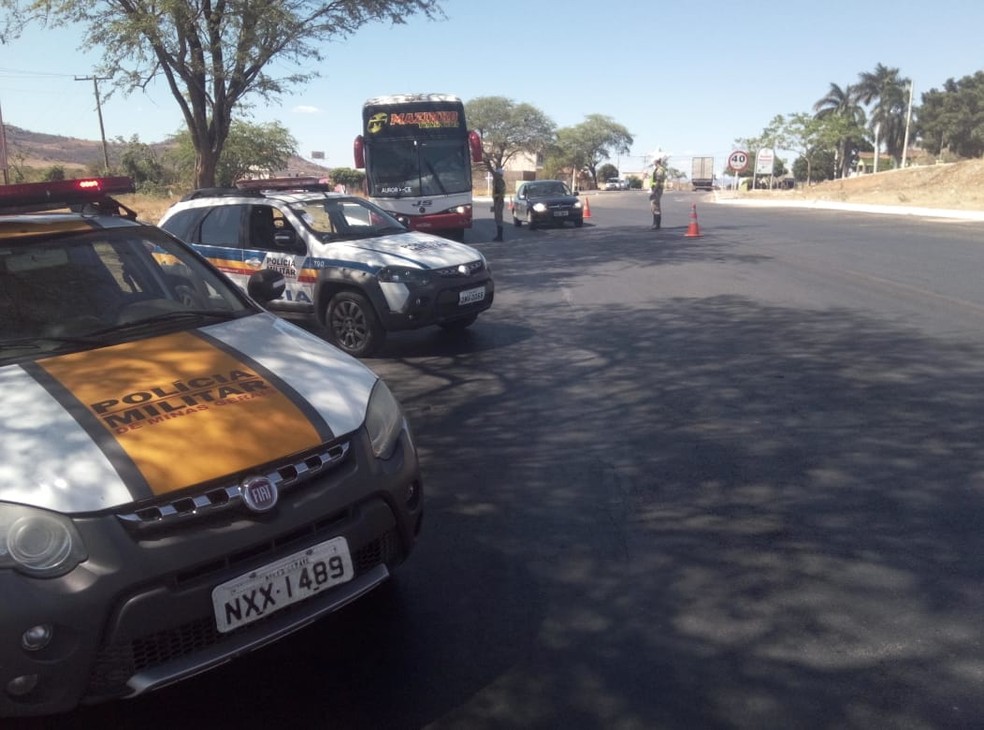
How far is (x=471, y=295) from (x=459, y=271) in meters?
0.29

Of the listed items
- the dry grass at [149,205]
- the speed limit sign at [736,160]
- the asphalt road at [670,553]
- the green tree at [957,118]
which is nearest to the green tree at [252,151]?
the dry grass at [149,205]

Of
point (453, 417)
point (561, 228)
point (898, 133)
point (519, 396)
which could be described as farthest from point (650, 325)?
point (898, 133)

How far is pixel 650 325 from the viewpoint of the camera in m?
9.69

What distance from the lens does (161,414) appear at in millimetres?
3000

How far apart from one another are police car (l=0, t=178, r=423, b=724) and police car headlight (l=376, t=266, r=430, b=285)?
4.10 m

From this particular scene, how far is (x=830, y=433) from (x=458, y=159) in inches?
674

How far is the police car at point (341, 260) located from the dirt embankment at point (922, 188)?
28627 millimetres

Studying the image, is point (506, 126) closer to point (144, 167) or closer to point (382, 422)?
point (144, 167)

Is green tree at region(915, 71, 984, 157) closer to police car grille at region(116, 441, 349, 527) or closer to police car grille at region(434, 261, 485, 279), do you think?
police car grille at region(434, 261, 485, 279)

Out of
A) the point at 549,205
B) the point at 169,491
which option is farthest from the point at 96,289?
the point at 549,205

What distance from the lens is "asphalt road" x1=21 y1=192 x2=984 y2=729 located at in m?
2.94

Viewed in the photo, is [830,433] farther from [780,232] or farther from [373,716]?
[780,232]

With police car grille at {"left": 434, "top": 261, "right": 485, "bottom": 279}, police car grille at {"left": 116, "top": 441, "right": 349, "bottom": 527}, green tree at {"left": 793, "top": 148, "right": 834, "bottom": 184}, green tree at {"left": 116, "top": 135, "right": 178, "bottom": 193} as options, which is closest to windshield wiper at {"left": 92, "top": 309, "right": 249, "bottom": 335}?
police car grille at {"left": 116, "top": 441, "right": 349, "bottom": 527}

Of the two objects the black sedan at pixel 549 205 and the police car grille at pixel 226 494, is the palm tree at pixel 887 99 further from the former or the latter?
the police car grille at pixel 226 494
